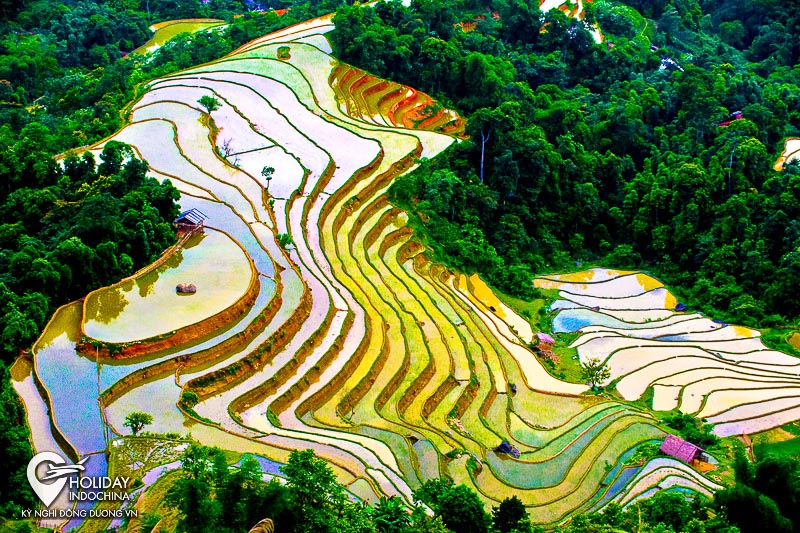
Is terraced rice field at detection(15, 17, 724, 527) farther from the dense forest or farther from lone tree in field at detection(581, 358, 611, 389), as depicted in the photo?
the dense forest

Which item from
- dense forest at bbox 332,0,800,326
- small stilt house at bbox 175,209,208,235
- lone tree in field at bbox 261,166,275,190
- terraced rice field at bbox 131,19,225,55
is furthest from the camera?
terraced rice field at bbox 131,19,225,55

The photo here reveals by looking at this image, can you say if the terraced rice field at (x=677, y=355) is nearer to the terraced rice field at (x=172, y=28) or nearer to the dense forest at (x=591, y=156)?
the dense forest at (x=591, y=156)

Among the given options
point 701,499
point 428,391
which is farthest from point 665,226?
point 701,499

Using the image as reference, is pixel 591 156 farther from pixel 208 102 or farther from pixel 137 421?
pixel 137 421

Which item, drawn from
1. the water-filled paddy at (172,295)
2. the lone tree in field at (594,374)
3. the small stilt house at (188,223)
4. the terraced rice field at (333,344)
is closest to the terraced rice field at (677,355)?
the terraced rice field at (333,344)

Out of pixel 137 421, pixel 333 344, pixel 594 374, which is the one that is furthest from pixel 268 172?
pixel 137 421

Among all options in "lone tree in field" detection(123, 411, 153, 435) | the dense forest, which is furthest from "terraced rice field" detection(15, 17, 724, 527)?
the dense forest

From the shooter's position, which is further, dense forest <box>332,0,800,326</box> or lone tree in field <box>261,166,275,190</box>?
dense forest <box>332,0,800,326</box>
